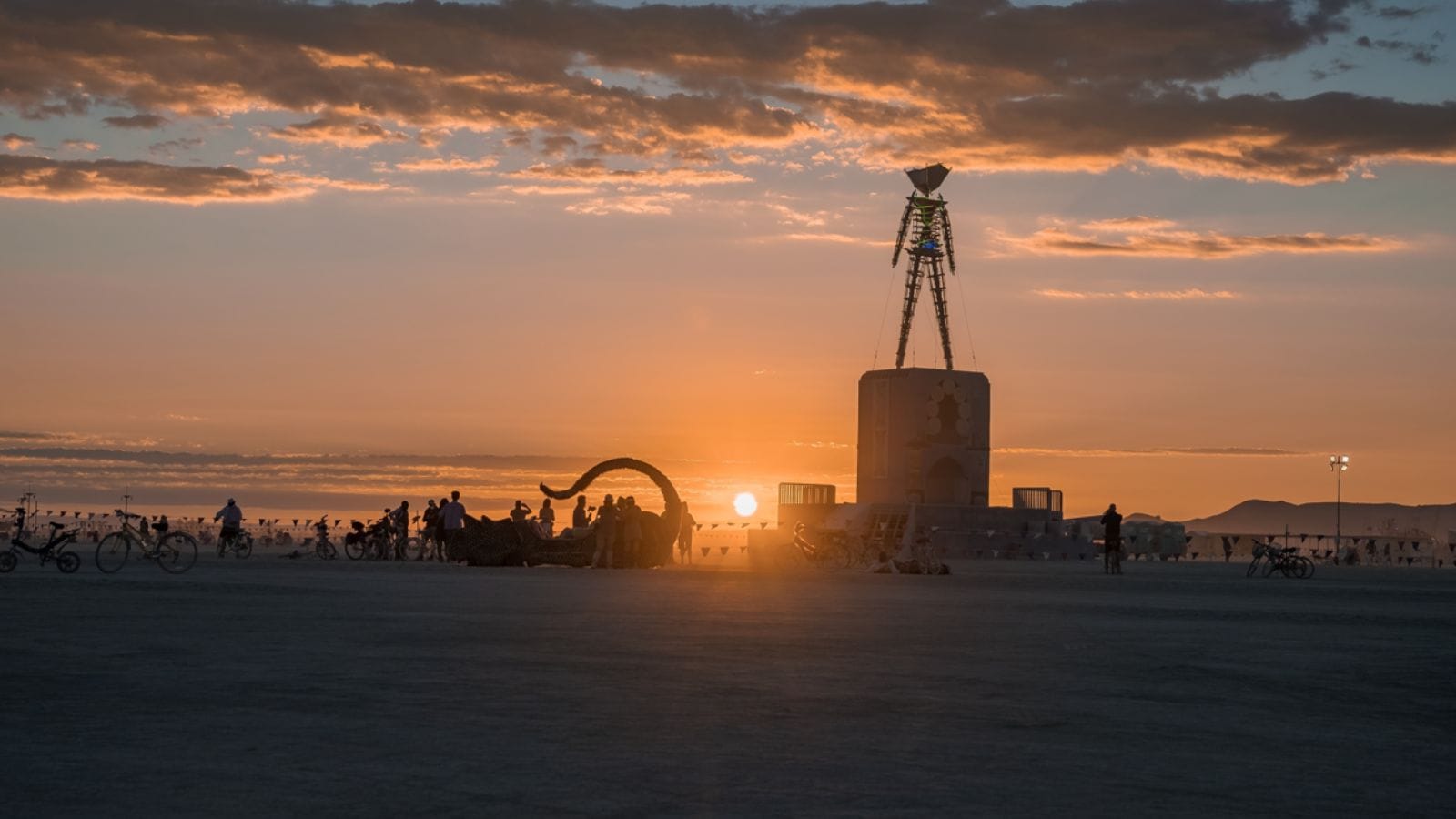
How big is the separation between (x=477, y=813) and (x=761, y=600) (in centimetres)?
1777

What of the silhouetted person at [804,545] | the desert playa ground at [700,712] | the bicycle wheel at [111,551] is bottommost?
the desert playa ground at [700,712]

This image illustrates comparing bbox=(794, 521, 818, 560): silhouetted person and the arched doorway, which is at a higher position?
the arched doorway

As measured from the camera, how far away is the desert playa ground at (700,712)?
7777 millimetres

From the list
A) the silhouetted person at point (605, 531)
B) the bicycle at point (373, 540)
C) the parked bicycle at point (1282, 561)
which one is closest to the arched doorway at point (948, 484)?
the parked bicycle at point (1282, 561)

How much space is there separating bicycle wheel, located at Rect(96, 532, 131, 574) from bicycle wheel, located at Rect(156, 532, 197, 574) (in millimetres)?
588

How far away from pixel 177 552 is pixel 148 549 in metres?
0.51

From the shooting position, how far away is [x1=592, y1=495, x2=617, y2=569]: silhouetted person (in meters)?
40.8

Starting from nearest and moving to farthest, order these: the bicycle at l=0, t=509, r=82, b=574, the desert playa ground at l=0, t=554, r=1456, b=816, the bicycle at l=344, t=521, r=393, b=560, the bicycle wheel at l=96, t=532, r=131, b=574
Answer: the desert playa ground at l=0, t=554, r=1456, b=816 < the bicycle at l=0, t=509, r=82, b=574 < the bicycle wheel at l=96, t=532, r=131, b=574 < the bicycle at l=344, t=521, r=393, b=560

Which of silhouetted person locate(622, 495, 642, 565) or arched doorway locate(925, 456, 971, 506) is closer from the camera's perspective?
silhouetted person locate(622, 495, 642, 565)

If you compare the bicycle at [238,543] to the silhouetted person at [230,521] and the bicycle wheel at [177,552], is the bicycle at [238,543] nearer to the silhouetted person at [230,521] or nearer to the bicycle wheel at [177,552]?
the silhouetted person at [230,521]

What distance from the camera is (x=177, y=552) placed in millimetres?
31844

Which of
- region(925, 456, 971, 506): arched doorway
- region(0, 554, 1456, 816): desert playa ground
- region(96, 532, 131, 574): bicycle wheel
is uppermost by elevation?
region(925, 456, 971, 506): arched doorway

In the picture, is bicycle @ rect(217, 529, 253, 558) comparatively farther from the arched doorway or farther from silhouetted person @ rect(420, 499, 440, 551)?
the arched doorway

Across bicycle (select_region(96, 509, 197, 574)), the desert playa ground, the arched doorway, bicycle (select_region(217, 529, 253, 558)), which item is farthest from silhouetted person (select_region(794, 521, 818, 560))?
the arched doorway
